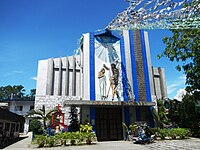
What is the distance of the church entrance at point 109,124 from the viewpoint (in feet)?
55.0

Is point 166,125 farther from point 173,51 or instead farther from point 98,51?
point 98,51

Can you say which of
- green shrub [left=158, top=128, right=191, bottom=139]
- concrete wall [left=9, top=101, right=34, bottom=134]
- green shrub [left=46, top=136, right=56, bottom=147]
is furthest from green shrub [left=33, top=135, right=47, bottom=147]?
concrete wall [left=9, top=101, right=34, bottom=134]

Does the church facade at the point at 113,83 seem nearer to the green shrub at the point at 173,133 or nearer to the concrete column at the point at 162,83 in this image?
the green shrub at the point at 173,133

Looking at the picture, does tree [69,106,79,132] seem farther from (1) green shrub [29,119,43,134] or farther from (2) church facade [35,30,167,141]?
(1) green shrub [29,119,43,134]

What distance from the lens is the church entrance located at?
16.8 metres

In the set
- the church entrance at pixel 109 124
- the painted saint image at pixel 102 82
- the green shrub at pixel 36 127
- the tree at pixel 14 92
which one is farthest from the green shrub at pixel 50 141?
the tree at pixel 14 92

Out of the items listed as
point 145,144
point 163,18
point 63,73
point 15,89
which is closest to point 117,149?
point 145,144

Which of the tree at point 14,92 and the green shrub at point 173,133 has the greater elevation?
the tree at point 14,92

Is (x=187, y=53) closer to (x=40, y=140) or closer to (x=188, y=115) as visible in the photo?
(x=188, y=115)

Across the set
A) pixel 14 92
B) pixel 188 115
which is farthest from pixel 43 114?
pixel 14 92

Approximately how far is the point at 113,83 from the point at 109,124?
4.09 metres

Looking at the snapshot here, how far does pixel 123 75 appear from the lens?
Answer: 18188mm

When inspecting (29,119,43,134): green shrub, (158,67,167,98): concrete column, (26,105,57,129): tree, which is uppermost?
(158,67,167,98): concrete column

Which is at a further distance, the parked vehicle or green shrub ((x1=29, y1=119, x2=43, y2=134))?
green shrub ((x1=29, y1=119, x2=43, y2=134))
